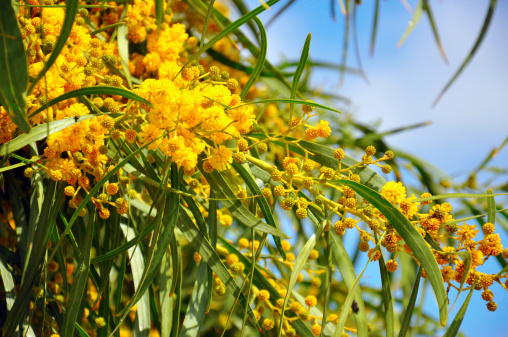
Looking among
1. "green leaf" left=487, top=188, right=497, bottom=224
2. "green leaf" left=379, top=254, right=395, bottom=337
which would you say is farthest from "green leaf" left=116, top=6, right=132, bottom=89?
"green leaf" left=487, top=188, right=497, bottom=224

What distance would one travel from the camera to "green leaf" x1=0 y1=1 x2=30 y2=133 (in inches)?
28.7

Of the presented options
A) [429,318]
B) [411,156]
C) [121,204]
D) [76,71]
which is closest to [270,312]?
[121,204]

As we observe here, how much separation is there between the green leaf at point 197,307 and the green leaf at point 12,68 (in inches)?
23.1

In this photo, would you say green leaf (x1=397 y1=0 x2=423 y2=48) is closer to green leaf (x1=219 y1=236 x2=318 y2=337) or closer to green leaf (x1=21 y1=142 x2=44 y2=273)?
green leaf (x1=219 y1=236 x2=318 y2=337)

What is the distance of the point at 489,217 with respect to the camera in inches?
39.1

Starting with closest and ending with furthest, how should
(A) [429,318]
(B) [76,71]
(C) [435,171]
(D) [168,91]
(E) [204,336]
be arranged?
(D) [168,91] → (B) [76,71] → (E) [204,336] → (C) [435,171] → (A) [429,318]

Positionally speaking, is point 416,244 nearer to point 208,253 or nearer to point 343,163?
point 343,163

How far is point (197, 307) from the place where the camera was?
1144 millimetres

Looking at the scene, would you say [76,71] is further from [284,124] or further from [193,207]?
[284,124]

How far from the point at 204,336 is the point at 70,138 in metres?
0.93

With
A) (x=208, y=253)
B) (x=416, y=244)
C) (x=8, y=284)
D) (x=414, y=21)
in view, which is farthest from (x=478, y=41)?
(x=8, y=284)

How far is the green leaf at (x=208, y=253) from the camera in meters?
1.04

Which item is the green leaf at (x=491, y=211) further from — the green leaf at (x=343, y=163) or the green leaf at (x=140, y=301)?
the green leaf at (x=140, y=301)

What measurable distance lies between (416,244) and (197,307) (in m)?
0.56
